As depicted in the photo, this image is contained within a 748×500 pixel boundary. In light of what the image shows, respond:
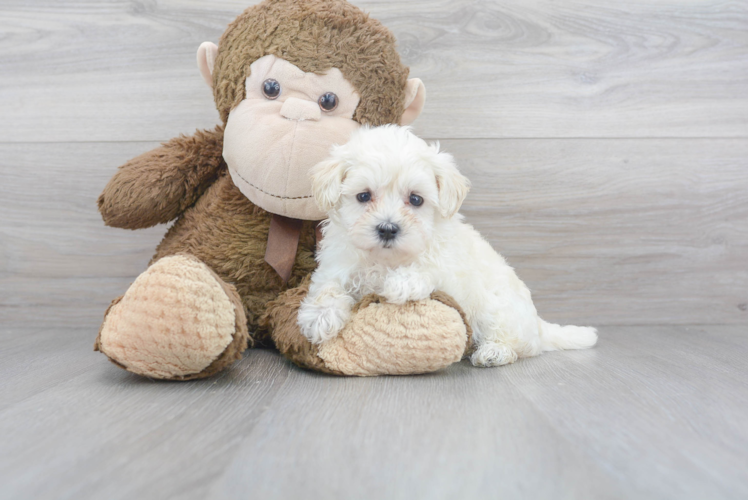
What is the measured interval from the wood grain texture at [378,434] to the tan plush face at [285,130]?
1.13 feet

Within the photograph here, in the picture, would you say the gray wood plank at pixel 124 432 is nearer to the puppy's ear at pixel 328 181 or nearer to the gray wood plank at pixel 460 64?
the puppy's ear at pixel 328 181

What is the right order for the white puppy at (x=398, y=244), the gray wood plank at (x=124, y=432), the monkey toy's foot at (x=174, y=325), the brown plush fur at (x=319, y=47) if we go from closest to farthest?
the gray wood plank at (x=124, y=432) → the monkey toy's foot at (x=174, y=325) → the white puppy at (x=398, y=244) → the brown plush fur at (x=319, y=47)

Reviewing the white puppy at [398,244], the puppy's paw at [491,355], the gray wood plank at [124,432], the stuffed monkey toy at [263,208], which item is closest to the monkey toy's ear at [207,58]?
the stuffed monkey toy at [263,208]

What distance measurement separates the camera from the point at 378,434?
0.76 metres

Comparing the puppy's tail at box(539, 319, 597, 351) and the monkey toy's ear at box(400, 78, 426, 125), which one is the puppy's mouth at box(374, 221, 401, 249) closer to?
the monkey toy's ear at box(400, 78, 426, 125)

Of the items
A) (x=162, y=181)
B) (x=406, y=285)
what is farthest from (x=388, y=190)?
(x=162, y=181)

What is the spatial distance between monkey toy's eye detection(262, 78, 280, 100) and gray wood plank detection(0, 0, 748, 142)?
503 millimetres

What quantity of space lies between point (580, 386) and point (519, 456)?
37cm

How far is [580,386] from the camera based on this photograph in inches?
Result: 39.6

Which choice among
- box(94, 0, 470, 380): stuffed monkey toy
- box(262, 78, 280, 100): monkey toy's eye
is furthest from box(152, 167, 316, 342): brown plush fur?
box(262, 78, 280, 100): monkey toy's eye

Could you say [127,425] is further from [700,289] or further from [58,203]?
[700,289]

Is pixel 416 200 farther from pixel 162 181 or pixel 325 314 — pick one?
pixel 162 181

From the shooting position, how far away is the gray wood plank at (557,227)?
161cm

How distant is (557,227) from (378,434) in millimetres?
1072
